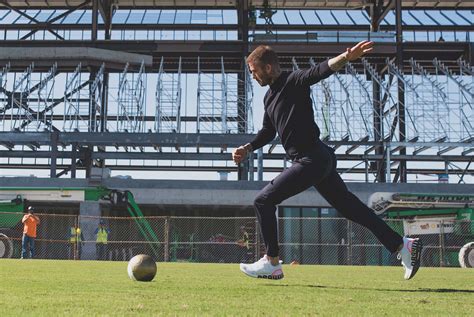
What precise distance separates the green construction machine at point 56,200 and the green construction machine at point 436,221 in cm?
1056

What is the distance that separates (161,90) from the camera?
39.3 metres

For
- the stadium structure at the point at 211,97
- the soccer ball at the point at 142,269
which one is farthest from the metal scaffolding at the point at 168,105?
the soccer ball at the point at 142,269

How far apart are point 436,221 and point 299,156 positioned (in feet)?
75.0

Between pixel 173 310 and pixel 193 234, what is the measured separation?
27865mm

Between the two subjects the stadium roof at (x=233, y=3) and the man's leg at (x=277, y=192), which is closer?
the man's leg at (x=277, y=192)

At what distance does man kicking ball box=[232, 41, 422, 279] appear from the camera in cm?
571

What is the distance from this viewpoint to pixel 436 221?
27.1m

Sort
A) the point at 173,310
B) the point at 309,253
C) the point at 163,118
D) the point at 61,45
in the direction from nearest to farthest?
the point at 173,310 → the point at 309,253 → the point at 163,118 → the point at 61,45

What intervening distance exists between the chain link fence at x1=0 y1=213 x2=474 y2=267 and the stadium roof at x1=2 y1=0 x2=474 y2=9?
18.6 m

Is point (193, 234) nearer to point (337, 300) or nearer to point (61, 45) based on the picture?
point (61, 45)

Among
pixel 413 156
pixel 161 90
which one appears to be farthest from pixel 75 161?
pixel 413 156

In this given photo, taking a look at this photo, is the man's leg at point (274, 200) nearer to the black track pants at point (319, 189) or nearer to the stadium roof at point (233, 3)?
the black track pants at point (319, 189)

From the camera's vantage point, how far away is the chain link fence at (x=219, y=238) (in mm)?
26312

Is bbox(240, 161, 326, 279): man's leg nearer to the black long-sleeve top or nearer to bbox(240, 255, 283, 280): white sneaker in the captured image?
bbox(240, 255, 283, 280): white sneaker
